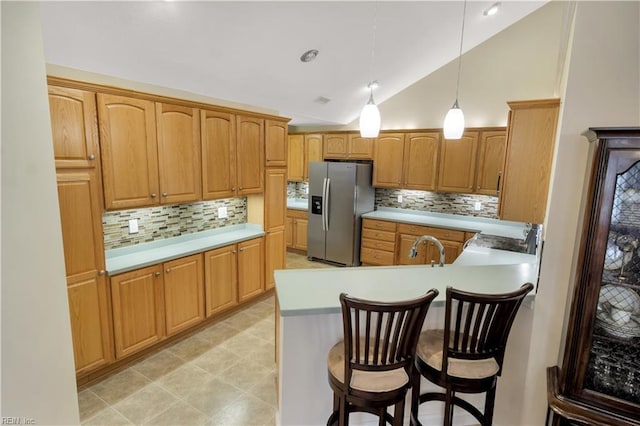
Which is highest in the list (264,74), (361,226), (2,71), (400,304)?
(264,74)

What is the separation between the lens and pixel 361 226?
5.24 m

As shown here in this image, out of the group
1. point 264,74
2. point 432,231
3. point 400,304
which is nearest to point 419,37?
point 264,74

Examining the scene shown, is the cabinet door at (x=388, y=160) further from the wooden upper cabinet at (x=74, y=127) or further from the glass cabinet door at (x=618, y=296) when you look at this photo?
the wooden upper cabinet at (x=74, y=127)

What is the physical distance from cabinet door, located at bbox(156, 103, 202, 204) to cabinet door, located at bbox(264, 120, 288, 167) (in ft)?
3.00

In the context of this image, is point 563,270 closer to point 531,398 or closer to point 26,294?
point 531,398

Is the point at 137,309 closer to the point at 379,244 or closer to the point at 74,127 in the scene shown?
the point at 74,127

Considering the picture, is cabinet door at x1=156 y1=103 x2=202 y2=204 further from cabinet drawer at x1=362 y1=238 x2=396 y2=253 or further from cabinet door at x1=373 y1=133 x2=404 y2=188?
cabinet door at x1=373 y1=133 x2=404 y2=188

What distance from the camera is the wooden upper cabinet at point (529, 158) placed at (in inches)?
92.0

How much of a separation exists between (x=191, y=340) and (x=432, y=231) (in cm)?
328

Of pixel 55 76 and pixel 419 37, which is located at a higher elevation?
pixel 419 37

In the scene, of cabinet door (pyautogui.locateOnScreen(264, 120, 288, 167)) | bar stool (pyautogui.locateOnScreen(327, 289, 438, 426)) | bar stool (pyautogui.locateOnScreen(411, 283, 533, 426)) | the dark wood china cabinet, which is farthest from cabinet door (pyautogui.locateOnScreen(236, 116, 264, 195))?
the dark wood china cabinet

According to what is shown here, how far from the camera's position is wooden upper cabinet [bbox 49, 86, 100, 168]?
6.94 ft

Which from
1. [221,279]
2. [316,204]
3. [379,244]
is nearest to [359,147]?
[316,204]

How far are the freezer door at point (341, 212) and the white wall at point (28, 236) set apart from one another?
4.18 m
